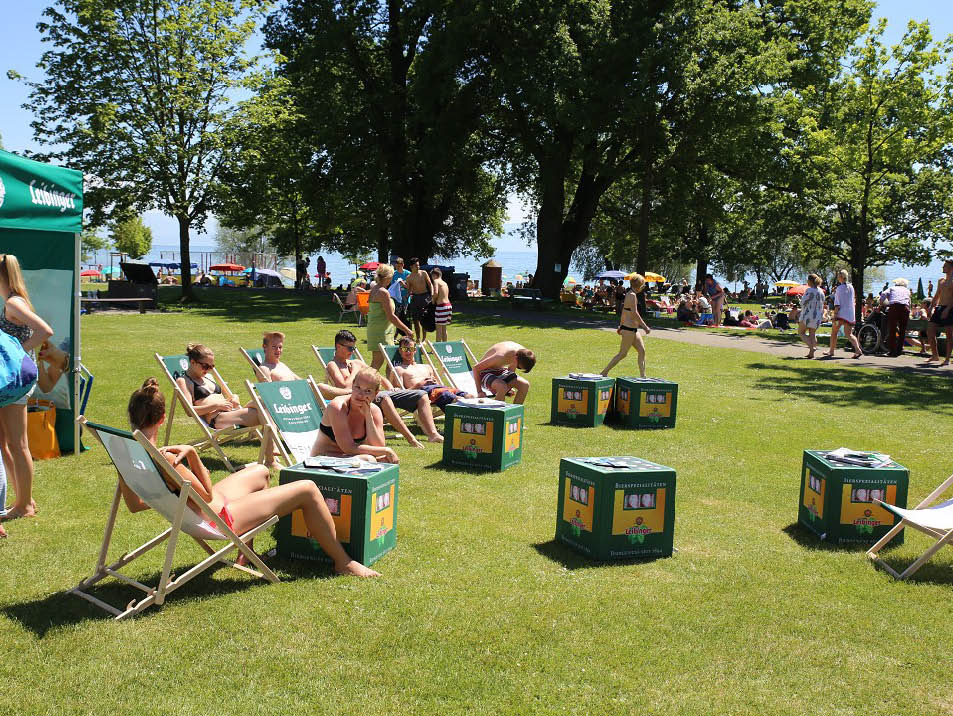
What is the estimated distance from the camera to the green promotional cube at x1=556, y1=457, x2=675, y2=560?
16.6 feet

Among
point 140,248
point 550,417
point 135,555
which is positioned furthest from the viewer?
point 140,248

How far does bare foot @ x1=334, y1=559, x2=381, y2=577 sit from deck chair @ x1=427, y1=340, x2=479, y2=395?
4.88 m

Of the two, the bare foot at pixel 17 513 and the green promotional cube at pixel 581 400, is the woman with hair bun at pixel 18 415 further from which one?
the green promotional cube at pixel 581 400

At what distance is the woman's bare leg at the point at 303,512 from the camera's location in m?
4.48

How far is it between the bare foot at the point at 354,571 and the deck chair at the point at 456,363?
4.88 meters

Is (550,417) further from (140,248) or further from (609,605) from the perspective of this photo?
(140,248)

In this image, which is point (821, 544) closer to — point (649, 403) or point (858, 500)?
point (858, 500)

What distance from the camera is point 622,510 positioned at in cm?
509

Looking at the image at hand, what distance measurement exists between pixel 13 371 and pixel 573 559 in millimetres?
3702

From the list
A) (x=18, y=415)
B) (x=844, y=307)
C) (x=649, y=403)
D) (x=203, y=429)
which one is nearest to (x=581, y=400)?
(x=649, y=403)

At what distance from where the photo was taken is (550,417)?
9.95 m

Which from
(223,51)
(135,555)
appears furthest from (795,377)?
(223,51)

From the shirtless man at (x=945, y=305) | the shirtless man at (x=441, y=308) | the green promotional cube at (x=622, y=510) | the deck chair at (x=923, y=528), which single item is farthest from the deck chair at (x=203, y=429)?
the shirtless man at (x=945, y=305)

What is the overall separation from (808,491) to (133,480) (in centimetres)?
442
